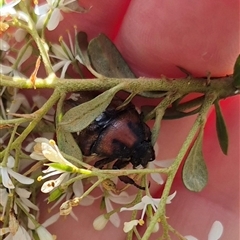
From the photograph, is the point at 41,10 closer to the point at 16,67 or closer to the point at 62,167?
the point at 16,67

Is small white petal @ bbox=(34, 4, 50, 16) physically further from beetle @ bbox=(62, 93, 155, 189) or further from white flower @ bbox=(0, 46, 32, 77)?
beetle @ bbox=(62, 93, 155, 189)

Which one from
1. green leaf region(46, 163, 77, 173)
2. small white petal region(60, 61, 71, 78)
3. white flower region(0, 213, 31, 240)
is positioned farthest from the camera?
small white petal region(60, 61, 71, 78)

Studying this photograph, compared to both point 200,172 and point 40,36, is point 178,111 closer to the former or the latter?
point 200,172

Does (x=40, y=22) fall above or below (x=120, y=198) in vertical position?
above

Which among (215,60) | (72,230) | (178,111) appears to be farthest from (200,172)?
(72,230)

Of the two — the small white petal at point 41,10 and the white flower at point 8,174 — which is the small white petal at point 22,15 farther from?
the white flower at point 8,174

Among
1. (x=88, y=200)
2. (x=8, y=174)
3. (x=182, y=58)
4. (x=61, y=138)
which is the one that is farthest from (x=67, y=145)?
(x=182, y=58)

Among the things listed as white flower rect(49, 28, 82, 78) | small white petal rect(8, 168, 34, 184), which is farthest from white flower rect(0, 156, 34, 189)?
white flower rect(49, 28, 82, 78)
